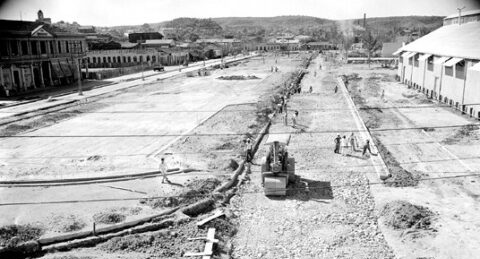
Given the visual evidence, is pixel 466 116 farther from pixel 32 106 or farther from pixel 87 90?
pixel 87 90

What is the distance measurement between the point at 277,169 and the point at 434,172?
8.19 m

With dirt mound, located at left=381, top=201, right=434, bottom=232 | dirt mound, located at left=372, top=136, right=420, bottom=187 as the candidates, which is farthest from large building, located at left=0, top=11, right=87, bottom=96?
dirt mound, located at left=381, top=201, right=434, bottom=232

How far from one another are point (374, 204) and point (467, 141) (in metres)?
12.7

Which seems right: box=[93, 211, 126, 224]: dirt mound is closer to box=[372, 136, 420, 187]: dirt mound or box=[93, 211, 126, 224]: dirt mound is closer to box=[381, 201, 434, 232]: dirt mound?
box=[381, 201, 434, 232]: dirt mound

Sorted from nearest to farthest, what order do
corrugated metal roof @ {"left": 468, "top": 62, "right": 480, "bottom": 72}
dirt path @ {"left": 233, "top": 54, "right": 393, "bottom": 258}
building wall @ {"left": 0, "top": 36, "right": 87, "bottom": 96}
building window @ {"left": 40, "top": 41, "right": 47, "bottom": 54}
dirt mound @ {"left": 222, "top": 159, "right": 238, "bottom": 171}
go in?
dirt path @ {"left": 233, "top": 54, "right": 393, "bottom": 258} → dirt mound @ {"left": 222, "top": 159, "right": 238, "bottom": 171} → corrugated metal roof @ {"left": 468, "top": 62, "right": 480, "bottom": 72} → building wall @ {"left": 0, "top": 36, "right": 87, "bottom": 96} → building window @ {"left": 40, "top": 41, "right": 47, "bottom": 54}

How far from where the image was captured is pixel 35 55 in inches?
2216

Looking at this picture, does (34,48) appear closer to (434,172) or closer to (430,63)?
(430,63)

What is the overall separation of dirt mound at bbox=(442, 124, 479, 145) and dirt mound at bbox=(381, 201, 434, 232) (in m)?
11.9

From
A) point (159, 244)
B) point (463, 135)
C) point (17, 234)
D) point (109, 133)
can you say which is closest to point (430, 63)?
point (463, 135)

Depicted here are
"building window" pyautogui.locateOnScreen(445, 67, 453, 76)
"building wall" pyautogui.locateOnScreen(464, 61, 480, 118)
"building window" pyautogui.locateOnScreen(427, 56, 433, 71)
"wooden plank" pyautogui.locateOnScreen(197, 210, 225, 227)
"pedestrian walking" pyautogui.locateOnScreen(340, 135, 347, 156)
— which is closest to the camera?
"wooden plank" pyautogui.locateOnScreen(197, 210, 225, 227)

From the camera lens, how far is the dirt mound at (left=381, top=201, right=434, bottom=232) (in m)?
15.0

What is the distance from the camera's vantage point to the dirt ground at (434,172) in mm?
13852

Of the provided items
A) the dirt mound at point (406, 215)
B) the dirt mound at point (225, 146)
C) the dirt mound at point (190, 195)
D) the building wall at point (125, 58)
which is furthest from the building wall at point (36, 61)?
the dirt mound at point (406, 215)

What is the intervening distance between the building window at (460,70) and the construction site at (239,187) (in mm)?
3769
